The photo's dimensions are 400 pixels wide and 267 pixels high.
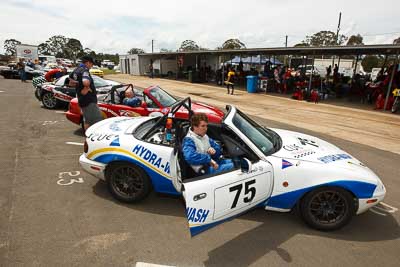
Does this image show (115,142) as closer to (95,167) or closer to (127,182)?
(95,167)

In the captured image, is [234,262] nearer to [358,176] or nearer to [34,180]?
[358,176]

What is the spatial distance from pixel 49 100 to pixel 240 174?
10163 millimetres

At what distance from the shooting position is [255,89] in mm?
19734

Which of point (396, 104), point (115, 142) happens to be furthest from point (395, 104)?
point (115, 142)

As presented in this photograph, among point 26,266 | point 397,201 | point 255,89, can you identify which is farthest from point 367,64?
point 26,266

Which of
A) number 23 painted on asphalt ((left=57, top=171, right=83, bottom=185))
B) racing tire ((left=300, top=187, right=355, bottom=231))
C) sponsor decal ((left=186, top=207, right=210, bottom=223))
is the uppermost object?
sponsor decal ((left=186, top=207, right=210, bottom=223))

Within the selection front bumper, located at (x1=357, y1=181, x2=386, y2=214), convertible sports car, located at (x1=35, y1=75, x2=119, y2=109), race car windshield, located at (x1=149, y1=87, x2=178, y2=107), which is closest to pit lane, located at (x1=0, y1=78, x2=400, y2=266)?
front bumper, located at (x1=357, y1=181, x2=386, y2=214)

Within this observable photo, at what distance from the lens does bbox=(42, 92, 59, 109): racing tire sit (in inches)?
418

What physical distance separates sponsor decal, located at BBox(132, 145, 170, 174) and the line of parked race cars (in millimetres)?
13

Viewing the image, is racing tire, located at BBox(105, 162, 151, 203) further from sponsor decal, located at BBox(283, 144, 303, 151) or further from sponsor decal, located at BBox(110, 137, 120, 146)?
sponsor decal, located at BBox(283, 144, 303, 151)

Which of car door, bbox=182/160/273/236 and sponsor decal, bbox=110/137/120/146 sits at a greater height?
sponsor decal, bbox=110/137/120/146

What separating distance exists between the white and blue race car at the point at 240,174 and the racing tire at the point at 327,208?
0.01 meters

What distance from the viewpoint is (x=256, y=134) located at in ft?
12.1

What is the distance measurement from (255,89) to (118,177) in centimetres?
1713
